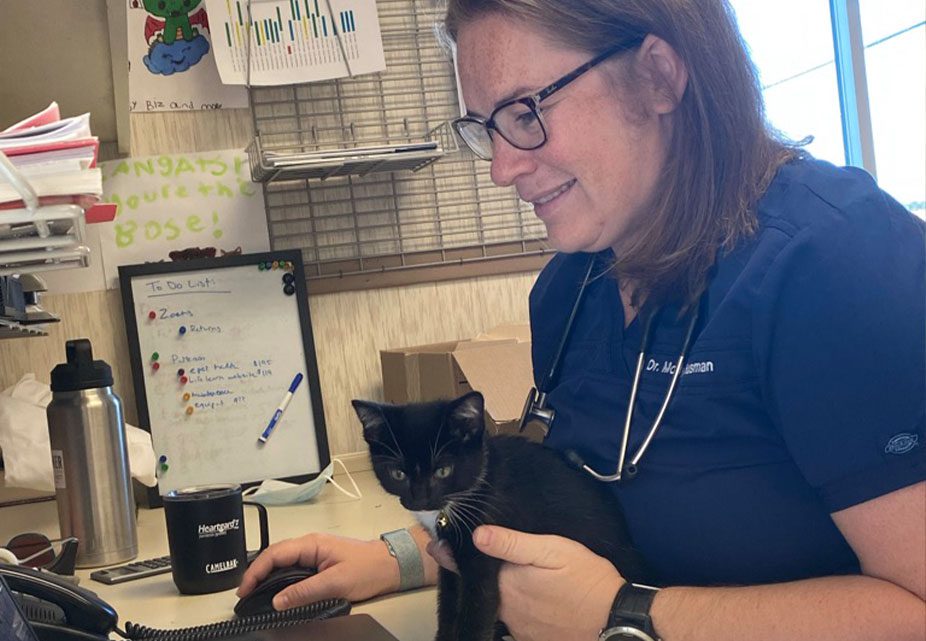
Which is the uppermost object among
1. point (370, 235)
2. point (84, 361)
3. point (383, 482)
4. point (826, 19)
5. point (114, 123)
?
point (826, 19)

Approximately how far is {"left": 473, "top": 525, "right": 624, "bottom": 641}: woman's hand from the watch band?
27 centimetres

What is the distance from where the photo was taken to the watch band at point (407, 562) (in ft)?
3.85

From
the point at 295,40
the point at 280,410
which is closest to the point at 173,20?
the point at 295,40

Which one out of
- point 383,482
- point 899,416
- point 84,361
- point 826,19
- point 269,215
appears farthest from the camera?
point 826,19

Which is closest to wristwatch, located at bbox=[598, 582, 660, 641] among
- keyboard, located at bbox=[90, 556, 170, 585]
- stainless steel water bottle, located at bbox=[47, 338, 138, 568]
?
keyboard, located at bbox=[90, 556, 170, 585]

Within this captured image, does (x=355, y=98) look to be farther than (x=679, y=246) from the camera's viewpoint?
Yes

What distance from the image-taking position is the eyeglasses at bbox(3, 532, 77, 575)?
1279 mm

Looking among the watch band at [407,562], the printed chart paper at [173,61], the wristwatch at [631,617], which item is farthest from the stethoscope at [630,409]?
the printed chart paper at [173,61]

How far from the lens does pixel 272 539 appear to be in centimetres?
147

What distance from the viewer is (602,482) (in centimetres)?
98

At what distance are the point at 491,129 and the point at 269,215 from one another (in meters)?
1.15

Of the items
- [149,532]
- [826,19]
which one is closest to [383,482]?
[149,532]

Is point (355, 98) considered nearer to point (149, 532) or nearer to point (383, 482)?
point (149, 532)

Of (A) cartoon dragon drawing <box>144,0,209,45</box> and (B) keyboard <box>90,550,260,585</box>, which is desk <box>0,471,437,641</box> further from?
(A) cartoon dragon drawing <box>144,0,209,45</box>
